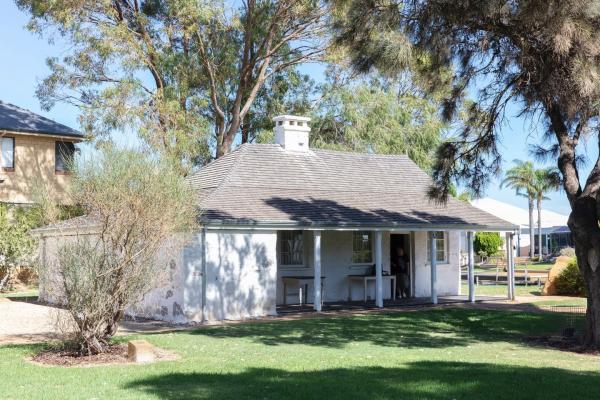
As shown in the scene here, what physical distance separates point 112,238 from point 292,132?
504 inches

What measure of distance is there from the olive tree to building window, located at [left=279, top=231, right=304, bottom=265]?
939cm

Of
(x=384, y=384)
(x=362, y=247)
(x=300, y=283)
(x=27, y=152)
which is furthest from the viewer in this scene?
(x=27, y=152)

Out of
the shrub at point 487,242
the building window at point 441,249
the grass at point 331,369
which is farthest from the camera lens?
the shrub at point 487,242

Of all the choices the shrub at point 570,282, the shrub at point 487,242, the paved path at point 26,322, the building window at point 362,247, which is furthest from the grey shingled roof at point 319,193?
the shrub at point 487,242

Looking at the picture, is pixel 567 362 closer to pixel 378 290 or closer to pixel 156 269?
pixel 156 269

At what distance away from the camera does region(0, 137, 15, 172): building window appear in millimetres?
30688

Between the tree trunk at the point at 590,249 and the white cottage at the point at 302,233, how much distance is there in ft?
22.7

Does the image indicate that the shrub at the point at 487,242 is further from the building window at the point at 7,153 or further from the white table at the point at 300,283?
the building window at the point at 7,153

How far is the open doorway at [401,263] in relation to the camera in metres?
24.1

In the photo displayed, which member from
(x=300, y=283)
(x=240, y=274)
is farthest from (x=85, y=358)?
(x=300, y=283)

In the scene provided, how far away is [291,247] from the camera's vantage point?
854 inches

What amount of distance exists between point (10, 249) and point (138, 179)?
18.3 m

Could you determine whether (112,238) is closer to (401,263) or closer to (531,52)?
(531,52)

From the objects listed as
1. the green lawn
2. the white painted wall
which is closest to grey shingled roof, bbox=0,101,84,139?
the white painted wall
